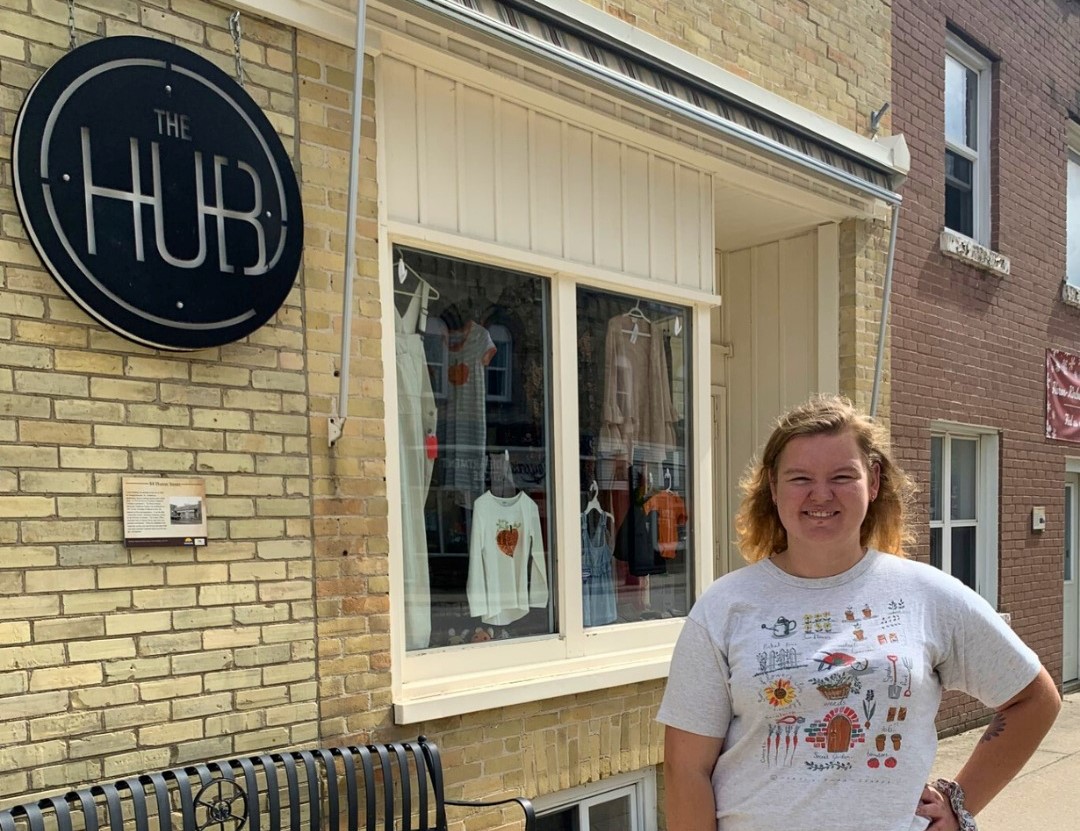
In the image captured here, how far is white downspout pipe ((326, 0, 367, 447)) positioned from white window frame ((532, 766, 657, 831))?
1.96m

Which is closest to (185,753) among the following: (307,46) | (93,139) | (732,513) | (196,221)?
(196,221)

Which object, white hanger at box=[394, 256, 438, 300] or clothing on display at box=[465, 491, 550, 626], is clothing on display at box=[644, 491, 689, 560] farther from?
white hanger at box=[394, 256, 438, 300]

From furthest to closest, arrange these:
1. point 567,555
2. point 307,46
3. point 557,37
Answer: point 567,555, point 557,37, point 307,46

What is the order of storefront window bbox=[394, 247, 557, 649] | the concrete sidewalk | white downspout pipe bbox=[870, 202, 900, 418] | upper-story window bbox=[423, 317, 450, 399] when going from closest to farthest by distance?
storefront window bbox=[394, 247, 557, 649], upper-story window bbox=[423, 317, 450, 399], the concrete sidewalk, white downspout pipe bbox=[870, 202, 900, 418]

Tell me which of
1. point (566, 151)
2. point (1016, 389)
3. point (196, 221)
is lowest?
point (1016, 389)

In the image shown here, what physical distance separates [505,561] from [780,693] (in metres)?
2.25

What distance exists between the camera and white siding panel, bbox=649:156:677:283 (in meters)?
4.34

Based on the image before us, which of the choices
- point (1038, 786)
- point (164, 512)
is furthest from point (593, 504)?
point (1038, 786)

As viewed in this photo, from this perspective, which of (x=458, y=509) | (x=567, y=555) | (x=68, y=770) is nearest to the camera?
(x=68, y=770)

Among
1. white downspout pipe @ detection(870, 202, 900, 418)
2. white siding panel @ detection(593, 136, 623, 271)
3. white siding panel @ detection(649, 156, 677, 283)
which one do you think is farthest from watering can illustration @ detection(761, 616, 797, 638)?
white downspout pipe @ detection(870, 202, 900, 418)

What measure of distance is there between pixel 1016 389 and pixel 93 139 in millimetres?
6682

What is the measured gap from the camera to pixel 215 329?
2740mm

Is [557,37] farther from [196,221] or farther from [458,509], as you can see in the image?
[458,509]

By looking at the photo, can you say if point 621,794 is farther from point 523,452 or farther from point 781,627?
point 781,627
